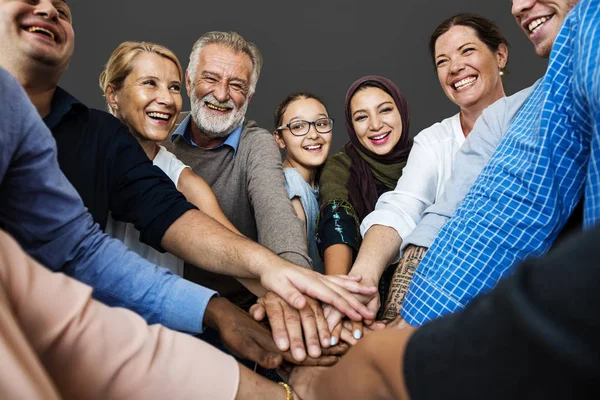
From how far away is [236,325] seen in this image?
107cm

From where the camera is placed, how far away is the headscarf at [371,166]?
Result: 225 centimetres

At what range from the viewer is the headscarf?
2.25 m

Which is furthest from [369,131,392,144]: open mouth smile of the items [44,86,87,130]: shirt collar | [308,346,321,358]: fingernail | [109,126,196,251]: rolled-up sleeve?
[308,346,321,358]: fingernail

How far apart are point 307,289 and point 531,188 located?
55cm

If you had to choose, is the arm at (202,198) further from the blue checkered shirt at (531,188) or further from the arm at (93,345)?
the arm at (93,345)

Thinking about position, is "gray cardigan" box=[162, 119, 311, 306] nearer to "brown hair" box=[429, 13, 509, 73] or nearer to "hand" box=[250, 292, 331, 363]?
"hand" box=[250, 292, 331, 363]

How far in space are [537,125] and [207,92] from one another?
1.85 m

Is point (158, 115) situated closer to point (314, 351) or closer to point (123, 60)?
point (123, 60)

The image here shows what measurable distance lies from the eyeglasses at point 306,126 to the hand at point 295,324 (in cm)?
151

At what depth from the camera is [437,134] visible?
209 centimetres

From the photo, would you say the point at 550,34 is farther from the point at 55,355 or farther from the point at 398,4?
the point at 398,4

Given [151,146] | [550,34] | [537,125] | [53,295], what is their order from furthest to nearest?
[151,146] → [550,34] → [537,125] → [53,295]

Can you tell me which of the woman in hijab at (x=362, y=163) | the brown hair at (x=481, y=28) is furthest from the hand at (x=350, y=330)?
the brown hair at (x=481, y=28)

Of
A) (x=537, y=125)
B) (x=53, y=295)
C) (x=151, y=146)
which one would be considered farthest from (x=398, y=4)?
(x=53, y=295)
